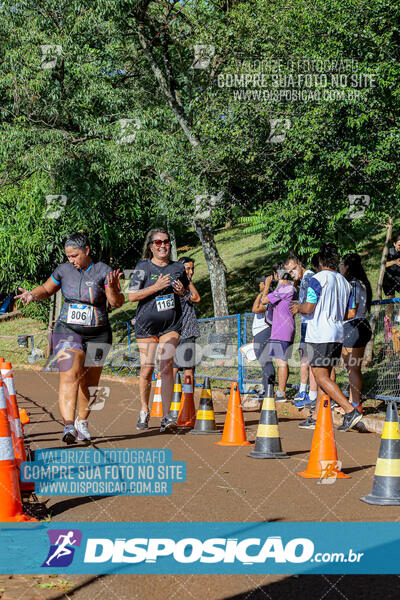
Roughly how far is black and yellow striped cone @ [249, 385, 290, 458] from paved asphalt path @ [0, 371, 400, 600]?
128 mm

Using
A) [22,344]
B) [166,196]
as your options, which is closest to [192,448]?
[166,196]

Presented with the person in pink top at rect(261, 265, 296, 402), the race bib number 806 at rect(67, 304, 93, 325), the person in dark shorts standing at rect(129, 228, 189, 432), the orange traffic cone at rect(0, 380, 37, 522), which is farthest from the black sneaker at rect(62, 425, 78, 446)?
the person in pink top at rect(261, 265, 296, 402)

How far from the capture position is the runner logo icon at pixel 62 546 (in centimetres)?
406

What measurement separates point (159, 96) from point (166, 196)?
6948 millimetres

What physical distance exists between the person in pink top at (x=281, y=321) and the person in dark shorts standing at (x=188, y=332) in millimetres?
1378

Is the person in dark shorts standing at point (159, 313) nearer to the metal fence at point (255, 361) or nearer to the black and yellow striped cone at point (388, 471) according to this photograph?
the metal fence at point (255, 361)

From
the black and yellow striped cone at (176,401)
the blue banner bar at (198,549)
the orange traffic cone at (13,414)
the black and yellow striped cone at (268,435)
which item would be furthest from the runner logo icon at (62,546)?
the black and yellow striped cone at (176,401)

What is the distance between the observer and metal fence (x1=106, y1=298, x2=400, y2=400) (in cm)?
976

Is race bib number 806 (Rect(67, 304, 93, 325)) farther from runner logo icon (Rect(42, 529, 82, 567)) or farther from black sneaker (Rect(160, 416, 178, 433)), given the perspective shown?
runner logo icon (Rect(42, 529, 82, 567))

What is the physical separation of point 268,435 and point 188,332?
9.76ft

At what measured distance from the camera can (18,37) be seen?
2572cm

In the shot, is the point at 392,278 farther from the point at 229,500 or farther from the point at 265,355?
the point at 229,500

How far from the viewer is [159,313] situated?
30.0ft

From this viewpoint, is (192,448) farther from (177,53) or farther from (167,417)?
(177,53)
